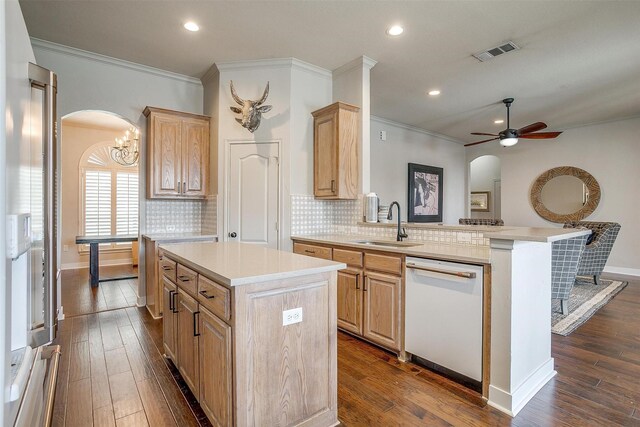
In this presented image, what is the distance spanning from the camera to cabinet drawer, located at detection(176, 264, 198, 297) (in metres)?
1.86

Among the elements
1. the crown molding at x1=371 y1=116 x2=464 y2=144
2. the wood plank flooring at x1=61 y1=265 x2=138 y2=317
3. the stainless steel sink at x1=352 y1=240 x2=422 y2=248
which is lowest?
the wood plank flooring at x1=61 y1=265 x2=138 y2=317

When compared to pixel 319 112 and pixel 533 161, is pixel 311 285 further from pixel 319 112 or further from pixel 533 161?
pixel 533 161

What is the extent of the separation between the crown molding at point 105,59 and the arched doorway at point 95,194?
200 centimetres

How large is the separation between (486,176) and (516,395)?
28.7 feet

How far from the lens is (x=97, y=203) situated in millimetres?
6418

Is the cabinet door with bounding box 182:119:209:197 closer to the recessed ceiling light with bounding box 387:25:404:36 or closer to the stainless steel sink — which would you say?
the stainless steel sink

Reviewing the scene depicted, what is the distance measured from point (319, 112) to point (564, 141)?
218 inches

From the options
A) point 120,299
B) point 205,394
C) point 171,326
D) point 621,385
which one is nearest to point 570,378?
point 621,385

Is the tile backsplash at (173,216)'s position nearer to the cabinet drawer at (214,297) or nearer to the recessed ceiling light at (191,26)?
the recessed ceiling light at (191,26)

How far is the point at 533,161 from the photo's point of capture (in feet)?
22.7

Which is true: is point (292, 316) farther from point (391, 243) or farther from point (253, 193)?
point (253, 193)

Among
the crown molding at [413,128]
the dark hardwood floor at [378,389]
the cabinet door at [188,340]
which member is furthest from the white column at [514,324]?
the crown molding at [413,128]

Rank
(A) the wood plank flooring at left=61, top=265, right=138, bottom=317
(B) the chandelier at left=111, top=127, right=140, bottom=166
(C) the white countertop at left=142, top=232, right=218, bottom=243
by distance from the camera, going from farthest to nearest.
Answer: (B) the chandelier at left=111, top=127, right=140, bottom=166
(A) the wood plank flooring at left=61, top=265, right=138, bottom=317
(C) the white countertop at left=142, top=232, right=218, bottom=243

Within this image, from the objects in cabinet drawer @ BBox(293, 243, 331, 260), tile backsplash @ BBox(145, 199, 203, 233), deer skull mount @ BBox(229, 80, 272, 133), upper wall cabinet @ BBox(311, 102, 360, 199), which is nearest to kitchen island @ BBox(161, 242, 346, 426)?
cabinet drawer @ BBox(293, 243, 331, 260)
